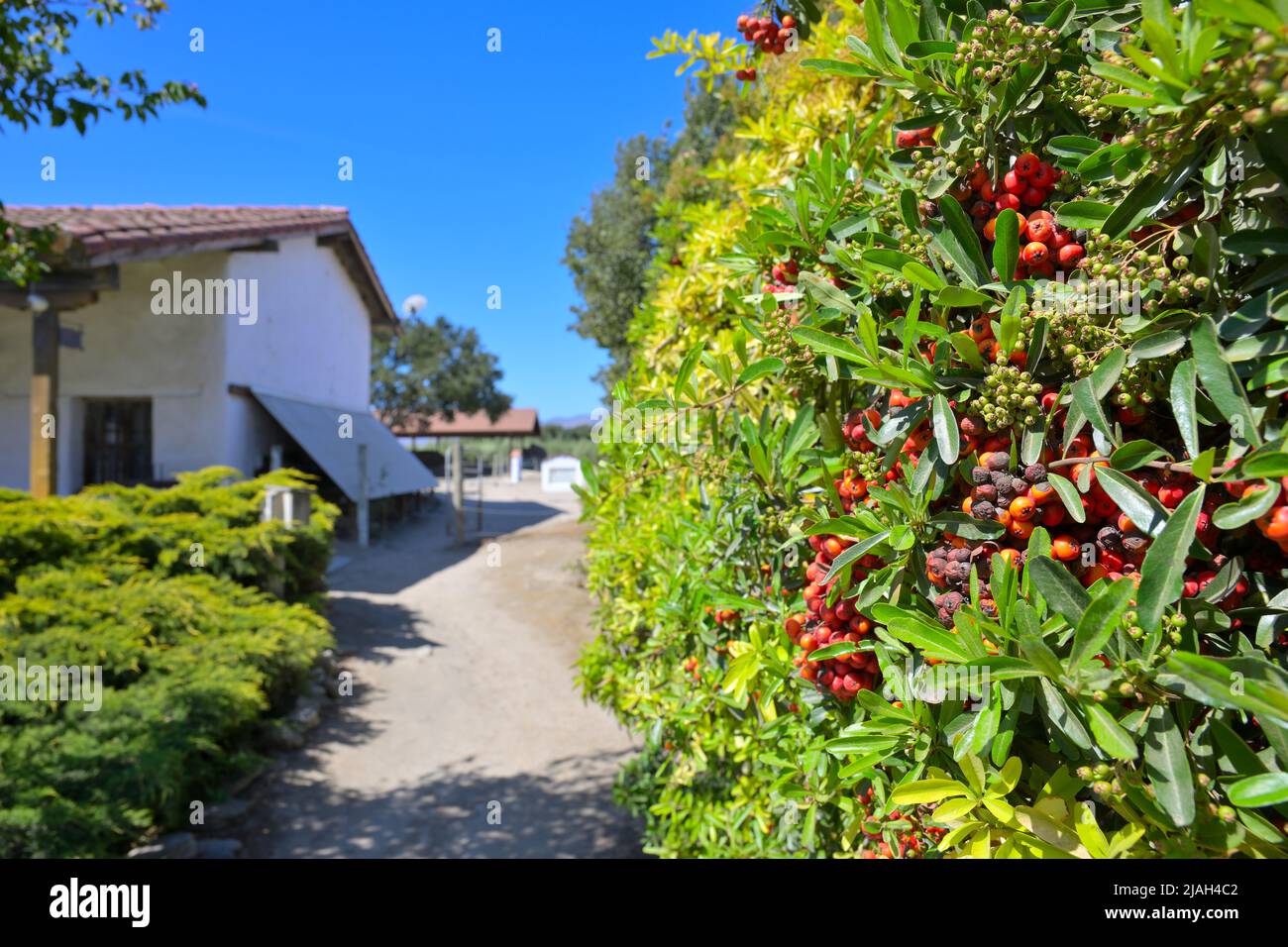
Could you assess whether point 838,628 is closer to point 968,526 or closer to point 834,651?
point 834,651

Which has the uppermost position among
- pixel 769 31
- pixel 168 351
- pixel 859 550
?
pixel 168 351

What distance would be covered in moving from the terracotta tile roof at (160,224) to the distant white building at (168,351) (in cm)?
3

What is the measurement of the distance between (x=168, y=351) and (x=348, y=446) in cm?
392

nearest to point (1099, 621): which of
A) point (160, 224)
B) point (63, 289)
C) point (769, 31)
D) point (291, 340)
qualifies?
point (769, 31)

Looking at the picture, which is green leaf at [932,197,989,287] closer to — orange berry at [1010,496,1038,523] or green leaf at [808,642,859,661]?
orange berry at [1010,496,1038,523]

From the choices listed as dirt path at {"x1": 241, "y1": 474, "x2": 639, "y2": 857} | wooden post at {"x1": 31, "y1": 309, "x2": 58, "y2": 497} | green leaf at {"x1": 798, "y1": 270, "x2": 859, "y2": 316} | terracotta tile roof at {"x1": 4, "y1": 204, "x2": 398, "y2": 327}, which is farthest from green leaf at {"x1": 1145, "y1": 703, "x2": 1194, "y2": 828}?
wooden post at {"x1": 31, "y1": 309, "x2": 58, "y2": 497}

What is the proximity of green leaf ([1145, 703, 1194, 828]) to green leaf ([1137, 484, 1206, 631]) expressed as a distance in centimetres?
12

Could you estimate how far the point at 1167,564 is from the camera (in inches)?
31.0

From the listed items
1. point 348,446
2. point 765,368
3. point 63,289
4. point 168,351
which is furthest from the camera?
point 348,446

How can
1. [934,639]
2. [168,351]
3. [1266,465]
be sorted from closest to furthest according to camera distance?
[1266,465] → [934,639] → [168,351]

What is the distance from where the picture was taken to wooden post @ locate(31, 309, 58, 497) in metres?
8.08

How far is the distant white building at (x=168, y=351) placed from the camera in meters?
9.38

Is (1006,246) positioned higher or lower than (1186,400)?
higher
